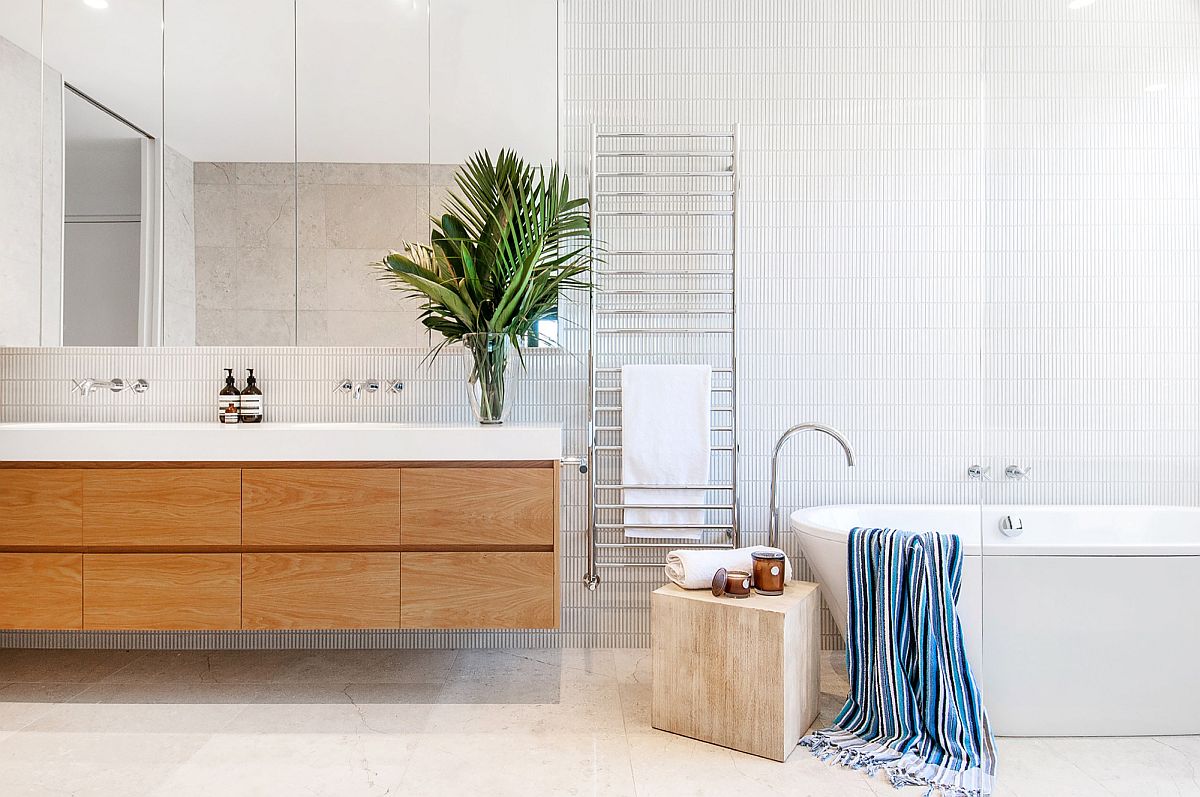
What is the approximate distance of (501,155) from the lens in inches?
108

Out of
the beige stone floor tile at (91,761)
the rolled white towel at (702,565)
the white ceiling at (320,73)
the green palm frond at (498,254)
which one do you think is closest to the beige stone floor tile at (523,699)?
the rolled white towel at (702,565)

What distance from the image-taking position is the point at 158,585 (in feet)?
7.39

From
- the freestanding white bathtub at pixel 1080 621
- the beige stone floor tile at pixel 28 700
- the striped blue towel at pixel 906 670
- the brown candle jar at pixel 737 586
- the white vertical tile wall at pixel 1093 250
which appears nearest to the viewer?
the white vertical tile wall at pixel 1093 250

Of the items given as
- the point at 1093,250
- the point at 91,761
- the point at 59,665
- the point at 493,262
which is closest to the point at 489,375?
the point at 493,262

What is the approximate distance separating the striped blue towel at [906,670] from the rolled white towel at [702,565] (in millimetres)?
258

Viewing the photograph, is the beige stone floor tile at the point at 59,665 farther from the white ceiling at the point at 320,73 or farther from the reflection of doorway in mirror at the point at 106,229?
the white ceiling at the point at 320,73

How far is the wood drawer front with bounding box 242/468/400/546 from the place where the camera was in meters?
2.26

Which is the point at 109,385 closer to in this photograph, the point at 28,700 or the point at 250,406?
the point at 250,406

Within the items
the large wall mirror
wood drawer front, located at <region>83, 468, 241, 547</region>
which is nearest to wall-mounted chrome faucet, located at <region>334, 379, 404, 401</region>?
the large wall mirror

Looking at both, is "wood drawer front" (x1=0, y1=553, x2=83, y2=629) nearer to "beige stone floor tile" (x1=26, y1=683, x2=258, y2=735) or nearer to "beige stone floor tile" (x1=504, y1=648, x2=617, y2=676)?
"beige stone floor tile" (x1=26, y1=683, x2=258, y2=735)

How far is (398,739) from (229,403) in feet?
4.46

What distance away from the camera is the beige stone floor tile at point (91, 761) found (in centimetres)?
186

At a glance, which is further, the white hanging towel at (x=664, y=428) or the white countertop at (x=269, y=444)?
the white hanging towel at (x=664, y=428)

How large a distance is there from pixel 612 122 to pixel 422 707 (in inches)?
84.3
